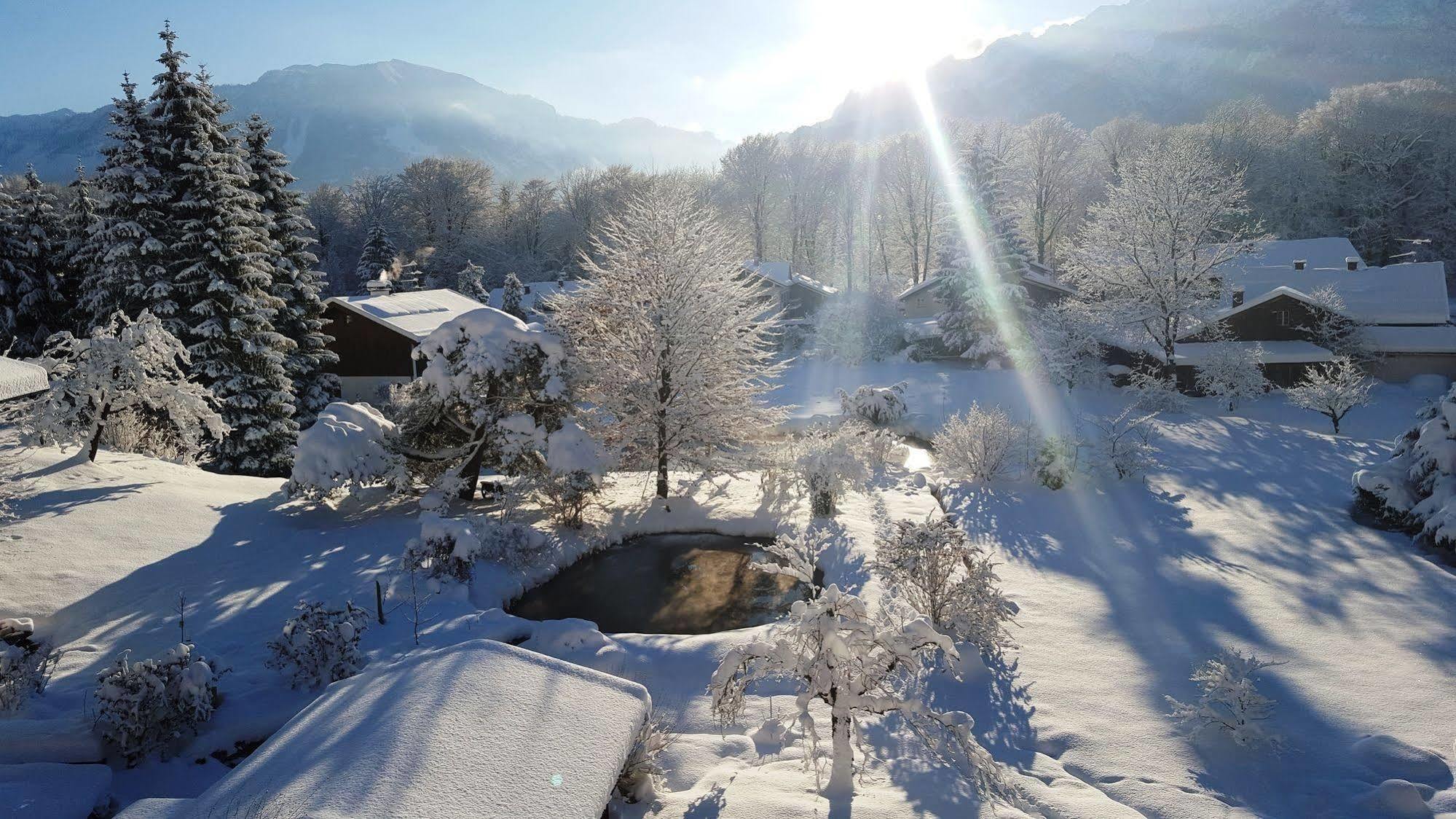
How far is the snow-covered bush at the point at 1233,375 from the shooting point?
1045 inches

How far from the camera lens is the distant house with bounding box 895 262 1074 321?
37.4 m

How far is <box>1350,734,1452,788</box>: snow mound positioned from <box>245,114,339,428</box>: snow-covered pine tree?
26.7 metres

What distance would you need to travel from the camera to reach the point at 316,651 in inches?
319

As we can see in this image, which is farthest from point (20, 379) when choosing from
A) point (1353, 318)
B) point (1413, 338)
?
point (1413, 338)

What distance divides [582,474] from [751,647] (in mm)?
8995

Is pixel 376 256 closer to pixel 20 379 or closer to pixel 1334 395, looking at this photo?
pixel 20 379

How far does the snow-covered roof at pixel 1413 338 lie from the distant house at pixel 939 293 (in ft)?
39.0

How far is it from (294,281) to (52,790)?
72.8 feet

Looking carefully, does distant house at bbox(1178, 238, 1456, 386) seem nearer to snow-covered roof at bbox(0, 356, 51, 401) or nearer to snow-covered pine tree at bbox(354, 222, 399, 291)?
snow-covered roof at bbox(0, 356, 51, 401)

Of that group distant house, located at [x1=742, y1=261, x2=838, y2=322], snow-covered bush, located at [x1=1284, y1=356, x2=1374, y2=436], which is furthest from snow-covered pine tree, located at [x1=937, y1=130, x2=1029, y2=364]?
snow-covered bush, located at [x1=1284, y1=356, x2=1374, y2=436]

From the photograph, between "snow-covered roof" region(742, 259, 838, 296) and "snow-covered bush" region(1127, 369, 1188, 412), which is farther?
"snow-covered roof" region(742, 259, 838, 296)

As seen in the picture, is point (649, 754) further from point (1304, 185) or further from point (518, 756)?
point (1304, 185)

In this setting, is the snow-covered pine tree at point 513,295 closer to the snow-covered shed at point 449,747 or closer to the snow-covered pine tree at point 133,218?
the snow-covered pine tree at point 133,218

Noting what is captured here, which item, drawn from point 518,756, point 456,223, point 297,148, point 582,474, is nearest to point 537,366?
point 582,474
